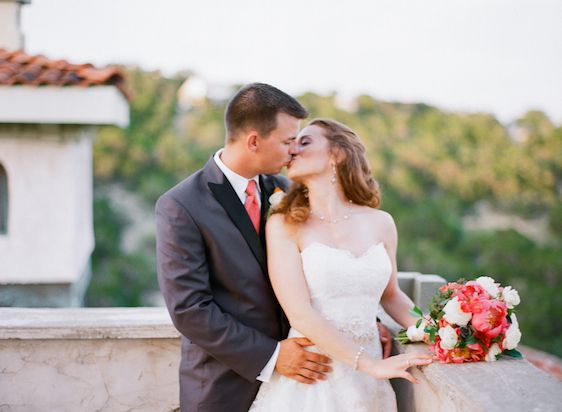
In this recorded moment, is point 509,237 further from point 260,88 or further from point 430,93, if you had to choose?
point 260,88

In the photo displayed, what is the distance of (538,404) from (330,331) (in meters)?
0.76

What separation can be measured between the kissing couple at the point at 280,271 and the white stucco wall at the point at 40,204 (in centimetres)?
492

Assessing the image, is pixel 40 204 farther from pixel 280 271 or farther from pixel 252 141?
pixel 280 271

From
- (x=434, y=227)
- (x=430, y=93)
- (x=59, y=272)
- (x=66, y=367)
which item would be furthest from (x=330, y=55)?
(x=66, y=367)

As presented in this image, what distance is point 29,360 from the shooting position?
9.85 feet

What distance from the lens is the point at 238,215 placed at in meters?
2.48

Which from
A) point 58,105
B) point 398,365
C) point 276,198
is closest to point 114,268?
point 58,105

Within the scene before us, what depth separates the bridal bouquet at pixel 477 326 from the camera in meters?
2.19

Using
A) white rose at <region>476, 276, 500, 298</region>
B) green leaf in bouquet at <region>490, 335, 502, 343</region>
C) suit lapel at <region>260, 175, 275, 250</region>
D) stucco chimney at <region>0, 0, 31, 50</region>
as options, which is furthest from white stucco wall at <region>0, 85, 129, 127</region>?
green leaf in bouquet at <region>490, 335, 502, 343</region>

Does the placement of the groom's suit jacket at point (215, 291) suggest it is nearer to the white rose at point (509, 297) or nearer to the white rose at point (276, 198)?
the white rose at point (276, 198)

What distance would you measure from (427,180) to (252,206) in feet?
62.7

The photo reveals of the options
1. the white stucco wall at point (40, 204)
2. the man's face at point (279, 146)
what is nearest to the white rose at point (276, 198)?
the man's face at point (279, 146)

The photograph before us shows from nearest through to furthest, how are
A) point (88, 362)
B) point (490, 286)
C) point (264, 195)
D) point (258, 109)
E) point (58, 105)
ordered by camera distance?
point (490, 286)
point (258, 109)
point (264, 195)
point (88, 362)
point (58, 105)

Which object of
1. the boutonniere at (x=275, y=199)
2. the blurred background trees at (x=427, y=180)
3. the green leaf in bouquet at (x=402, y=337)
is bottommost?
the blurred background trees at (x=427, y=180)
